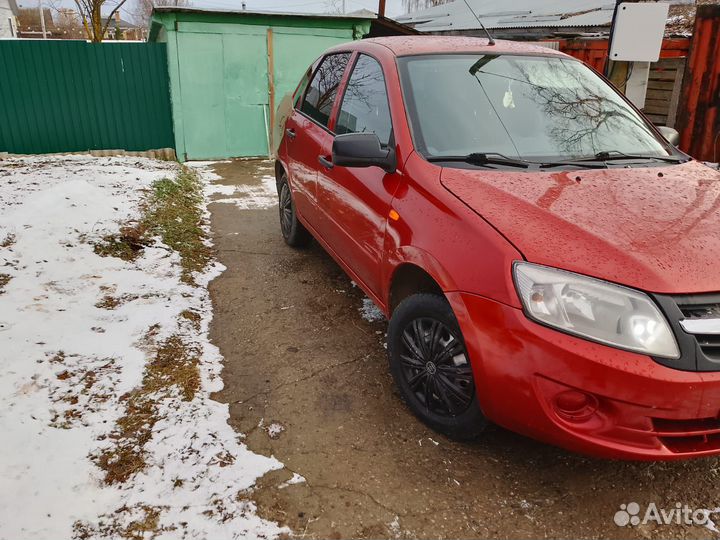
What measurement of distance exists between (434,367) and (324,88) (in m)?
2.62

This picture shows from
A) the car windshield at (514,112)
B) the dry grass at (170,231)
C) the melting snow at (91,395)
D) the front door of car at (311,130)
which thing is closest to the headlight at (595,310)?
the car windshield at (514,112)

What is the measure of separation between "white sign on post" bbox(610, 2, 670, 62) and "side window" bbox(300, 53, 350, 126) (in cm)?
312

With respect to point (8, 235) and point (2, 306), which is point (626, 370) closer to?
point (2, 306)

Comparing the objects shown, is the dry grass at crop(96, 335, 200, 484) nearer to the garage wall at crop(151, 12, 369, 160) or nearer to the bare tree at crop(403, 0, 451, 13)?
the garage wall at crop(151, 12, 369, 160)

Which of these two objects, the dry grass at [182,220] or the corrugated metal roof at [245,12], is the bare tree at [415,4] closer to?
the corrugated metal roof at [245,12]

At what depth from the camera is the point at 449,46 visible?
3.32 metres

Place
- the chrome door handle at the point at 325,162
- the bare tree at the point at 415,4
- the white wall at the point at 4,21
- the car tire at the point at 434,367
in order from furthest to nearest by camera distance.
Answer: the bare tree at the point at 415,4, the white wall at the point at 4,21, the chrome door handle at the point at 325,162, the car tire at the point at 434,367

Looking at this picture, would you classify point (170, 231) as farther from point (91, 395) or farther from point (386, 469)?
point (386, 469)

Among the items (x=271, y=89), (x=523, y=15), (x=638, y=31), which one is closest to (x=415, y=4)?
(x=523, y=15)

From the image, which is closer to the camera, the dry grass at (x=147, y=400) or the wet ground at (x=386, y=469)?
the wet ground at (x=386, y=469)

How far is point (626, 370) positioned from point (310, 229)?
9.73 feet

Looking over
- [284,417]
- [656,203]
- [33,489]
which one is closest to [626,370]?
[656,203]

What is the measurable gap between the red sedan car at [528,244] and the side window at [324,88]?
0.66ft

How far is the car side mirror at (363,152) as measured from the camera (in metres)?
2.76
